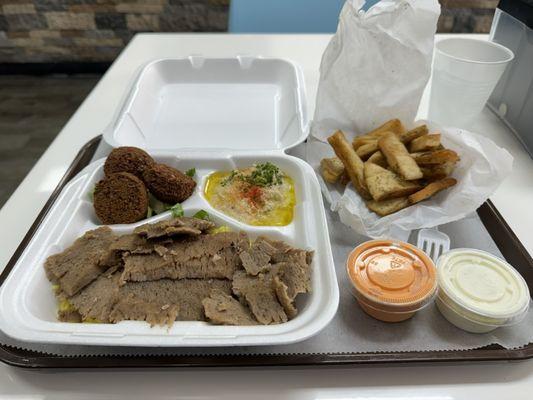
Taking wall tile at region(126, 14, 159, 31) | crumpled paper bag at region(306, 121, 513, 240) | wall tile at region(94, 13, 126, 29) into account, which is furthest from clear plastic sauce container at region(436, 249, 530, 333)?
wall tile at region(94, 13, 126, 29)

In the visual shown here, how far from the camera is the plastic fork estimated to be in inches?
48.7

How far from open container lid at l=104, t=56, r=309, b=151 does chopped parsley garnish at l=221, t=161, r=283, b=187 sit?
0.14 metres

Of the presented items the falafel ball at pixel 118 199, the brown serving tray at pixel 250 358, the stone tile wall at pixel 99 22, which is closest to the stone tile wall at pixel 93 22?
the stone tile wall at pixel 99 22

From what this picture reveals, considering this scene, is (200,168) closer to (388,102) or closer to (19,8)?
(388,102)

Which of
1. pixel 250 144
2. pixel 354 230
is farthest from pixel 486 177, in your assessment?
pixel 250 144

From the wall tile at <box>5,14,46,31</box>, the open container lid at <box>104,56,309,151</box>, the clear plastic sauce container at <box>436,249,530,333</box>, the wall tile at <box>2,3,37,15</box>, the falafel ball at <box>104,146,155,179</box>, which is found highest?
the falafel ball at <box>104,146,155,179</box>

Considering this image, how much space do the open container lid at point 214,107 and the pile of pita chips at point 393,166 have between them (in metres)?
0.23

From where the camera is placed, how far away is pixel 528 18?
5.23 ft

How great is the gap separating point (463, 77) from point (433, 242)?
72 cm

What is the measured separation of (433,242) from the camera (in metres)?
1.26

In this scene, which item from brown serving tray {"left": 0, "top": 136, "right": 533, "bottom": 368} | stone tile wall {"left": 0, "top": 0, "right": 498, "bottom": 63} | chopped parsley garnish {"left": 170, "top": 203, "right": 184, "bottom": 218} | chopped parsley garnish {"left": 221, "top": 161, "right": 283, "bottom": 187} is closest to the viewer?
brown serving tray {"left": 0, "top": 136, "right": 533, "bottom": 368}

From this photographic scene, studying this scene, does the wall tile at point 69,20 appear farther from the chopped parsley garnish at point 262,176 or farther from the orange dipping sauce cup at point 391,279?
the orange dipping sauce cup at point 391,279

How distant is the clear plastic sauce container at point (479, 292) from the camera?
0.96m

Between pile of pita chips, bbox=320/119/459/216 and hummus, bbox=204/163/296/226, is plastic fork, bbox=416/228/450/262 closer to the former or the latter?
pile of pita chips, bbox=320/119/459/216
